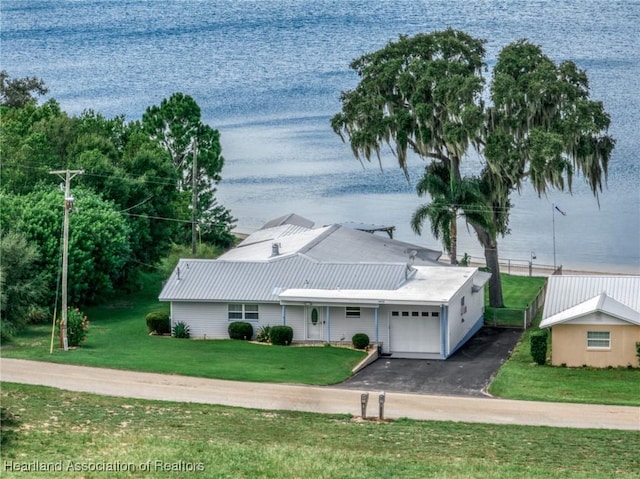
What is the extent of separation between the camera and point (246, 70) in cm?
16238

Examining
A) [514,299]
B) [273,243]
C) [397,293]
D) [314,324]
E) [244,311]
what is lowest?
[514,299]

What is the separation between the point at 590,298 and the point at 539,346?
4532 mm

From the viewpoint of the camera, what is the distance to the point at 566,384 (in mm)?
39219

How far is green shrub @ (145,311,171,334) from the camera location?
159 feet

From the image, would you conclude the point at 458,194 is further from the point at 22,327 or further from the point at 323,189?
the point at 323,189

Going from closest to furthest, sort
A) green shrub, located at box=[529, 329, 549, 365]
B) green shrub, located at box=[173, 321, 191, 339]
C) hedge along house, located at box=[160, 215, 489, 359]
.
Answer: green shrub, located at box=[529, 329, 549, 365] → hedge along house, located at box=[160, 215, 489, 359] → green shrub, located at box=[173, 321, 191, 339]

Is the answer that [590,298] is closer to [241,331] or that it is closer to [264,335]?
[264,335]

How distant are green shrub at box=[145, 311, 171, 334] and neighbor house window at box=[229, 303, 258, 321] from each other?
279 centimetres

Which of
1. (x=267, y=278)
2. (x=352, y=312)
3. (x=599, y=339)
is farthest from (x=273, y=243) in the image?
(x=599, y=339)

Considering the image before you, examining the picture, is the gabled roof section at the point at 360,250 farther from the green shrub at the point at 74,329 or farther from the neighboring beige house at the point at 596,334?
the neighboring beige house at the point at 596,334

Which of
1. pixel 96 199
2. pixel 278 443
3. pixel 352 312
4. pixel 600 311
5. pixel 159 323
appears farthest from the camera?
pixel 96 199

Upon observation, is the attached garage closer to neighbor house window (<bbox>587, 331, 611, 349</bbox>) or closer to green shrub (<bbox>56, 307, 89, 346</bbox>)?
neighbor house window (<bbox>587, 331, 611, 349</bbox>)

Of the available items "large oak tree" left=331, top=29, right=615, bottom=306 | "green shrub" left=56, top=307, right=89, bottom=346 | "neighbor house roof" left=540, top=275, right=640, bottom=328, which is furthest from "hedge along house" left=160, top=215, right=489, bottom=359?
"large oak tree" left=331, top=29, right=615, bottom=306

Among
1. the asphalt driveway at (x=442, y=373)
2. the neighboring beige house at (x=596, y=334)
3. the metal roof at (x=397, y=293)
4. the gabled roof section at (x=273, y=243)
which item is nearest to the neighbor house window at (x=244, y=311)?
the metal roof at (x=397, y=293)
